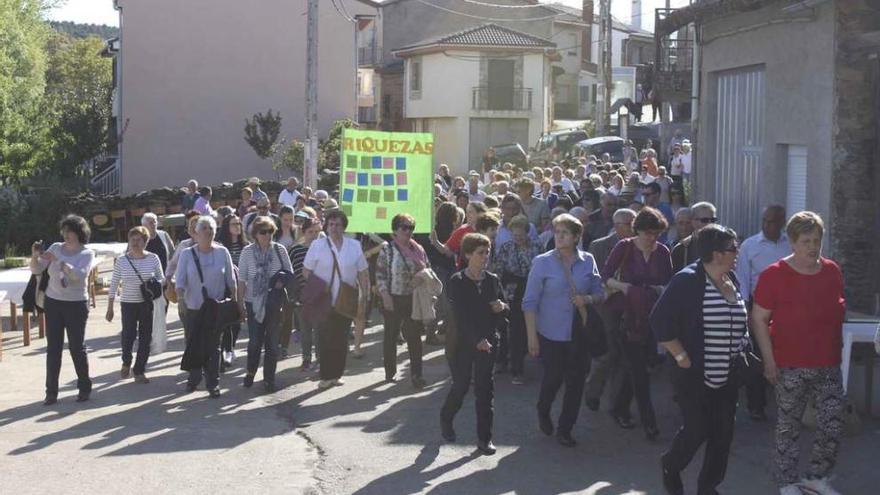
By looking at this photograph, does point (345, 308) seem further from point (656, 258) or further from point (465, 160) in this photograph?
point (465, 160)

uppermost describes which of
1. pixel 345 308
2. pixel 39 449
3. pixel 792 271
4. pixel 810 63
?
pixel 810 63

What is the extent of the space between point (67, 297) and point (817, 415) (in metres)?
6.72

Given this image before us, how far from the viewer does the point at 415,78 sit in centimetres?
5650

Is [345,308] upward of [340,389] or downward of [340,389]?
upward

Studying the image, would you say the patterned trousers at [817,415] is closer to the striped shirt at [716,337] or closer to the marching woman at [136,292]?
the striped shirt at [716,337]

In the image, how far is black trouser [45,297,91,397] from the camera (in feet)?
36.6

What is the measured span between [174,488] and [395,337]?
4136mm

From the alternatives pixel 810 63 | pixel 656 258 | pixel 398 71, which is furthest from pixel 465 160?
pixel 656 258

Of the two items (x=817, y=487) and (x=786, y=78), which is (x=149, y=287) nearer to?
(x=817, y=487)

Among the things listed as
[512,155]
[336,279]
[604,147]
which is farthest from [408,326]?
[512,155]

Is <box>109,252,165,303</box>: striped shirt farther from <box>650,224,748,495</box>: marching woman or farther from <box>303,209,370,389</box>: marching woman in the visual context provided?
<box>650,224,748,495</box>: marching woman

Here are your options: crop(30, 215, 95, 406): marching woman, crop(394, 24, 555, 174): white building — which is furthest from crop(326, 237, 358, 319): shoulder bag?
crop(394, 24, 555, 174): white building

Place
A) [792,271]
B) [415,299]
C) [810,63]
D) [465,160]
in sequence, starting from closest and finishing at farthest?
[792,271] → [415,299] → [810,63] → [465,160]

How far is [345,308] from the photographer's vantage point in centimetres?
1189
